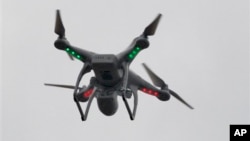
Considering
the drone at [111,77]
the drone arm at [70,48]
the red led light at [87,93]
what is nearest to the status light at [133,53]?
the drone at [111,77]

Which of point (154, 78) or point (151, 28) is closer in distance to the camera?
point (151, 28)

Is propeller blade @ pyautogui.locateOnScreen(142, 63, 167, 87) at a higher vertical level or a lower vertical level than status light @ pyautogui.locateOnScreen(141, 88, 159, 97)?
higher

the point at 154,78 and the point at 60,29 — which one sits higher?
the point at 60,29

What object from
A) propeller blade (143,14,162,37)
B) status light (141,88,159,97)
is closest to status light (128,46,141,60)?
propeller blade (143,14,162,37)

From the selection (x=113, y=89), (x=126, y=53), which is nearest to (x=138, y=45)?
(x=126, y=53)

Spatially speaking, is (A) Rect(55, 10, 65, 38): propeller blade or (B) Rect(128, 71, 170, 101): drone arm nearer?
(A) Rect(55, 10, 65, 38): propeller blade

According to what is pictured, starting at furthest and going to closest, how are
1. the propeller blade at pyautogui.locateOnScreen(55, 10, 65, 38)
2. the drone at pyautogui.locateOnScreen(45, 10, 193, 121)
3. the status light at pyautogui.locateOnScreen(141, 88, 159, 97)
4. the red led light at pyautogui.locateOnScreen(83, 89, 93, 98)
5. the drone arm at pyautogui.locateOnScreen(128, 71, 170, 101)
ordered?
the status light at pyautogui.locateOnScreen(141, 88, 159, 97) < the drone arm at pyautogui.locateOnScreen(128, 71, 170, 101) < the red led light at pyautogui.locateOnScreen(83, 89, 93, 98) < the propeller blade at pyautogui.locateOnScreen(55, 10, 65, 38) < the drone at pyautogui.locateOnScreen(45, 10, 193, 121)

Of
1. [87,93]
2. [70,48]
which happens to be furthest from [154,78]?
[70,48]

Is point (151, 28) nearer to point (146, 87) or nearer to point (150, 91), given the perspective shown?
point (146, 87)

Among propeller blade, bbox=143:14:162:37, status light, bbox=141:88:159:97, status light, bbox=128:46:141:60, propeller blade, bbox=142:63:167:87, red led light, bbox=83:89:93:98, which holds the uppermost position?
propeller blade, bbox=143:14:162:37

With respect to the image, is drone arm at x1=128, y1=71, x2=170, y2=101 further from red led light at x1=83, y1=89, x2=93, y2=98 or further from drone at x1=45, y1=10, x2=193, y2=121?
red led light at x1=83, y1=89, x2=93, y2=98
